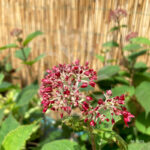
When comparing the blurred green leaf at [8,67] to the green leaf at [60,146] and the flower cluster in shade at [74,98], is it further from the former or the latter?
the flower cluster in shade at [74,98]

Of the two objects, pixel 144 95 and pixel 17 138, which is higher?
pixel 144 95

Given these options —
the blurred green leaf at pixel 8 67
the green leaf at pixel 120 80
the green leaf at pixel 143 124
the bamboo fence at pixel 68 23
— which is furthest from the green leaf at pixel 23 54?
the green leaf at pixel 143 124

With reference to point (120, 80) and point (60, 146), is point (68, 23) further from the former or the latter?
point (60, 146)

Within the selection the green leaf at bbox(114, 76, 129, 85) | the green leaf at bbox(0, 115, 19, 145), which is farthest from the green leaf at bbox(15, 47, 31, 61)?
the green leaf at bbox(114, 76, 129, 85)

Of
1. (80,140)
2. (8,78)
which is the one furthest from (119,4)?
(8,78)

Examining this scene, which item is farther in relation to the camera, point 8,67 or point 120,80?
point 8,67

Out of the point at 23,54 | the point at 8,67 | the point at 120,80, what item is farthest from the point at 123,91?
the point at 8,67

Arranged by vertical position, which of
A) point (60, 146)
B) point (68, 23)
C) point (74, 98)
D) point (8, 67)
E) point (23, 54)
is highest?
point (68, 23)
